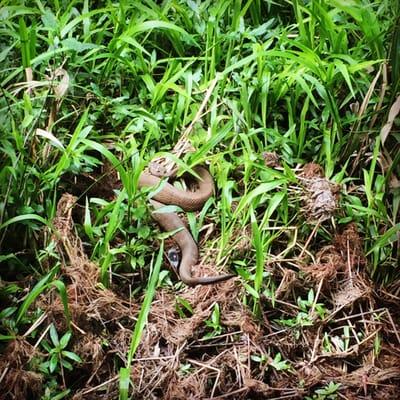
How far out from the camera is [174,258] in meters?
3.87

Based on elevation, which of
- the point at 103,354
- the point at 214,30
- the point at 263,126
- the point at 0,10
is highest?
the point at 0,10

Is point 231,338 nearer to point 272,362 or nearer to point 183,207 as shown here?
point 272,362

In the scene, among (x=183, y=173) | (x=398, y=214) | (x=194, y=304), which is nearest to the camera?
(x=194, y=304)

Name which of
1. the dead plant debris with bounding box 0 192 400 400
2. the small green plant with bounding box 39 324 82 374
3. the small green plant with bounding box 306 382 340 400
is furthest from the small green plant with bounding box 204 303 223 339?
the small green plant with bounding box 39 324 82 374

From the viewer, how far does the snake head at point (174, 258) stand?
3.85 m

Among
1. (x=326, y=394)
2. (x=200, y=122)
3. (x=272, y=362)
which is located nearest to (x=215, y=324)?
(x=272, y=362)

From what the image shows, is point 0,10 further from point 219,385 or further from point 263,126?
point 219,385

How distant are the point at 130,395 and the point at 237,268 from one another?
85 cm

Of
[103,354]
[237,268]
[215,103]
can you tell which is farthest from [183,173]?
[103,354]

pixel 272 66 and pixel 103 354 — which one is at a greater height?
pixel 272 66

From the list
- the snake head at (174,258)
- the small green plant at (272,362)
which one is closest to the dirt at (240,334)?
the small green plant at (272,362)

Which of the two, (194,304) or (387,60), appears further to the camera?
(387,60)

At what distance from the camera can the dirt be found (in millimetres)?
3486

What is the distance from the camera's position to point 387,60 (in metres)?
4.18
